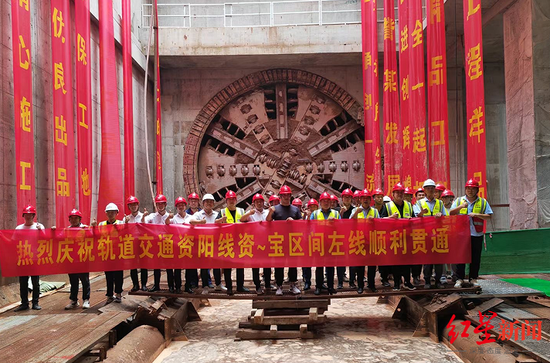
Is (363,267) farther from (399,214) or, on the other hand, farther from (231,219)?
(231,219)

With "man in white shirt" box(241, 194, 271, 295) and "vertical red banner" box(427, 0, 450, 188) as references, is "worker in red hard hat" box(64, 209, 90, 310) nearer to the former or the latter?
"man in white shirt" box(241, 194, 271, 295)

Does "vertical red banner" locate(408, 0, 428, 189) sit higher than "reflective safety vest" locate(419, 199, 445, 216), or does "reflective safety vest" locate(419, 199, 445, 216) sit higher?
"vertical red banner" locate(408, 0, 428, 189)

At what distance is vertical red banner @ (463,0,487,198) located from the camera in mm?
7199

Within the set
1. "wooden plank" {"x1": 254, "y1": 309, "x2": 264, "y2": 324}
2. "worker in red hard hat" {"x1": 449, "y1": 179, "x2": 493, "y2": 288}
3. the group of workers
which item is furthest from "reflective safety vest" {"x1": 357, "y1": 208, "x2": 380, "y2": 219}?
"wooden plank" {"x1": 254, "y1": 309, "x2": 264, "y2": 324}

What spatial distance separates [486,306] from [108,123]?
24.5 ft

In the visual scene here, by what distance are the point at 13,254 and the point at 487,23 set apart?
1061 centimetres

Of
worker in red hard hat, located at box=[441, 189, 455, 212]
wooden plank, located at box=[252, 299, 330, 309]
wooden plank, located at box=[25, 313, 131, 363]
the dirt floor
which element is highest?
worker in red hard hat, located at box=[441, 189, 455, 212]

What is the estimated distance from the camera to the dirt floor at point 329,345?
5.03 metres

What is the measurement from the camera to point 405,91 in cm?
918

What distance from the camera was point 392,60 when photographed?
10.2m

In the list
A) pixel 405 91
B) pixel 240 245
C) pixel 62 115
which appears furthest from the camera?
pixel 405 91

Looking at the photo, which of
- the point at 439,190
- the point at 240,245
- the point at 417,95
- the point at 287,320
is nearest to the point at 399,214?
the point at 439,190

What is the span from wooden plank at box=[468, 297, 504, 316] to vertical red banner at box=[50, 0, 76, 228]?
248 inches

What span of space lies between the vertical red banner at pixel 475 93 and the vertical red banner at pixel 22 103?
6.70m
